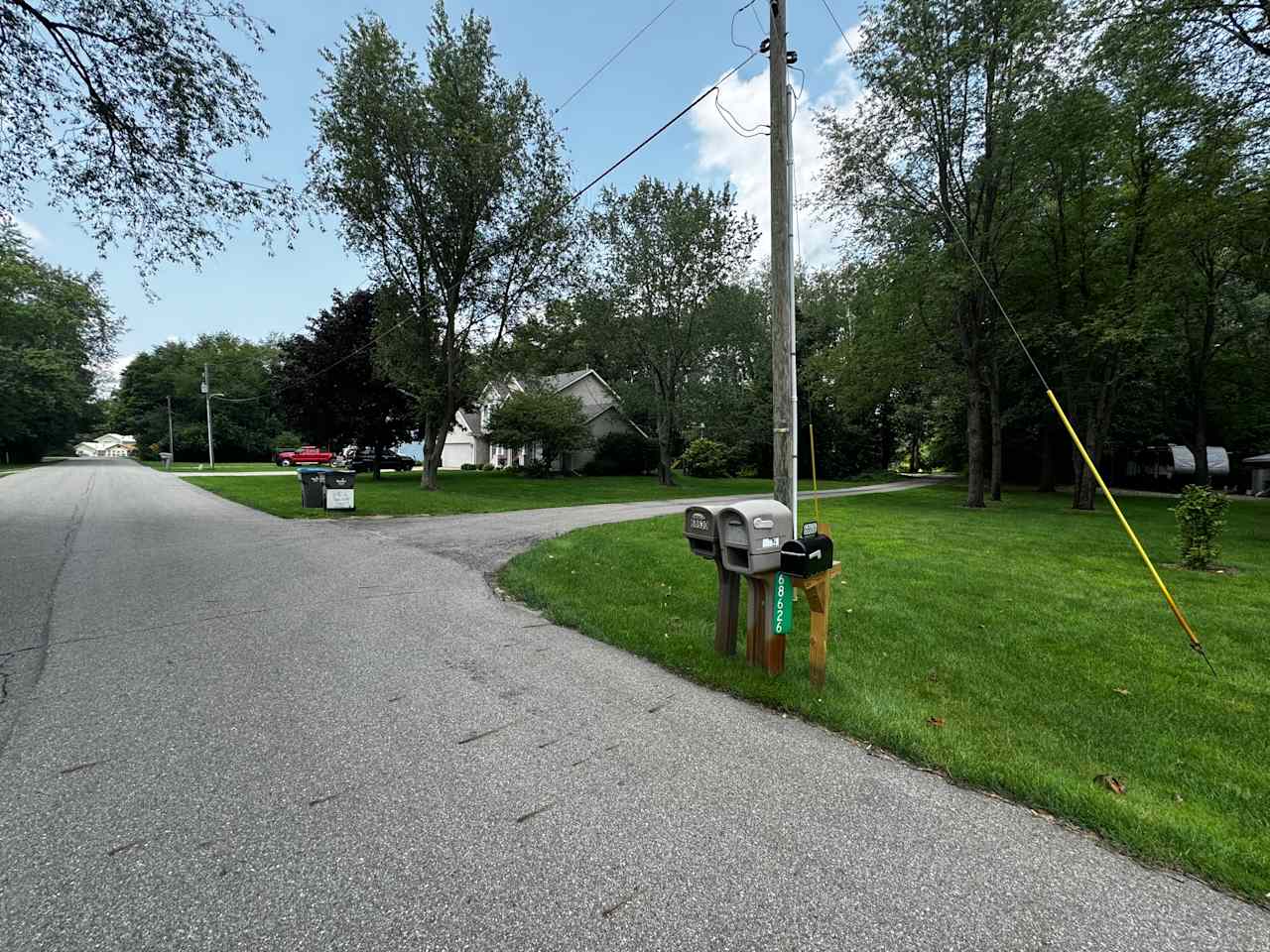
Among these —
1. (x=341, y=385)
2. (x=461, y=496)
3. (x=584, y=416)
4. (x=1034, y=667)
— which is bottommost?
(x=1034, y=667)

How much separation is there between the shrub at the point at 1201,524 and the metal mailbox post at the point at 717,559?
24.2 feet

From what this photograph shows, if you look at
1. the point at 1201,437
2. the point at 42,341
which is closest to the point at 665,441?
the point at 1201,437

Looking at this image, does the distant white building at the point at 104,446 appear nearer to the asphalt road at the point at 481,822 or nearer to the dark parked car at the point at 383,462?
the dark parked car at the point at 383,462

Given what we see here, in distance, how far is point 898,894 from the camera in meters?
1.90

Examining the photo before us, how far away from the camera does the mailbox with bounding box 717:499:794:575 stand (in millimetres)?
3457

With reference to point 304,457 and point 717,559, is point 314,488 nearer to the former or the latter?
point 717,559

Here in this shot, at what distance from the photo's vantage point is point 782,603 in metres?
3.59

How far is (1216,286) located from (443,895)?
2365cm

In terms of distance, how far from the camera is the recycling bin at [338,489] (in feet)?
41.6

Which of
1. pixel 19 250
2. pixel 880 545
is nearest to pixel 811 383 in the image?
pixel 880 545

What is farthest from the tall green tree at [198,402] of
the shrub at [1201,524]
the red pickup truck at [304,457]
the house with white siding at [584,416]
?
the shrub at [1201,524]

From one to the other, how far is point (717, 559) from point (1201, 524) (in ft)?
25.7

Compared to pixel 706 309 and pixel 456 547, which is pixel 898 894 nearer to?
pixel 456 547

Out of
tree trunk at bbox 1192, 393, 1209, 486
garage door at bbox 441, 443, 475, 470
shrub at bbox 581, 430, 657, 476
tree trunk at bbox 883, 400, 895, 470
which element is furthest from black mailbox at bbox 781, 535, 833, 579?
tree trunk at bbox 883, 400, 895, 470
